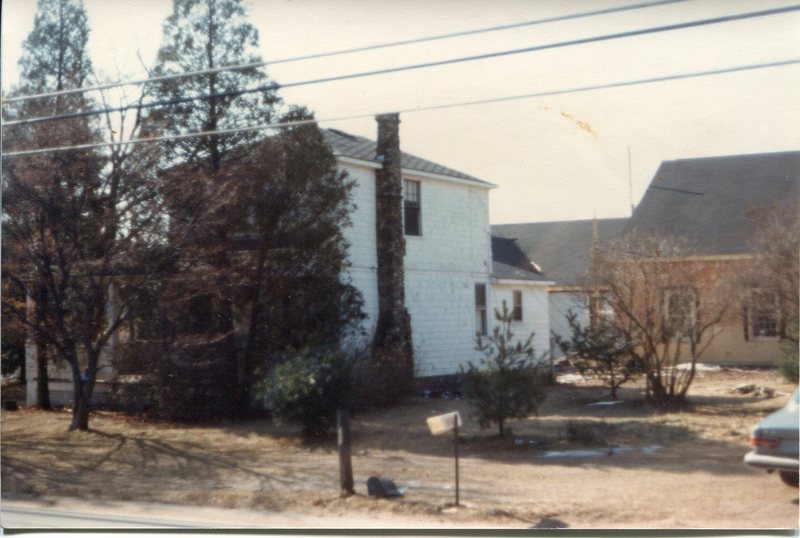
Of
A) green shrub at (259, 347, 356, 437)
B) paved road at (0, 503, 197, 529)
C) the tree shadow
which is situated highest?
green shrub at (259, 347, 356, 437)

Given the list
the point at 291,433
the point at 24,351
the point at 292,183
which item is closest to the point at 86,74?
the point at 292,183

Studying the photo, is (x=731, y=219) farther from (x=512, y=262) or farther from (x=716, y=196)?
(x=512, y=262)

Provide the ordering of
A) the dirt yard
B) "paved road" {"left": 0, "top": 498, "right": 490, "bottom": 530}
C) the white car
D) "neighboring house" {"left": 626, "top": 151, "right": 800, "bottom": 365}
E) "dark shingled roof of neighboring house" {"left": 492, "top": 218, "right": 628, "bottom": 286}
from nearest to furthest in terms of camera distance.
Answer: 1. the white car
2. the dirt yard
3. "paved road" {"left": 0, "top": 498, "right": 490, "bottom": 530}
4. "neighboring house" {"left": 626, "top": 151, "right": 800, "bottom": 365}
5. "dark shingled roof of neighboring house" {"left": 492, "top": 218, "right": 628, "bottom": 286}

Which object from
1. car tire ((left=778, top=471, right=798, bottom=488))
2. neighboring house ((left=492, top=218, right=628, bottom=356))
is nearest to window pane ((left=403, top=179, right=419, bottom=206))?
neighboring house ((left=492, top=218, right=628, bottom=356))

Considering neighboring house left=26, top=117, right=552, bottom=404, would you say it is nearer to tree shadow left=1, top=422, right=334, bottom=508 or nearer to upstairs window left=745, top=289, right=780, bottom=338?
tree shadow left=1, top=422, right=334, bottom=508

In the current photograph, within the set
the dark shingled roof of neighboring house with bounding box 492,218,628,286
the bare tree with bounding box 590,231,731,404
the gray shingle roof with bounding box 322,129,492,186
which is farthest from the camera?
the gray shingle roof with bounding box 322,129,492,186

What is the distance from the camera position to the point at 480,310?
1090 centimetres

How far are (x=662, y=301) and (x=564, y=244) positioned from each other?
1289 mm

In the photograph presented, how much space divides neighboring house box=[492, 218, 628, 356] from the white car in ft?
8.14

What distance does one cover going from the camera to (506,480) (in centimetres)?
897

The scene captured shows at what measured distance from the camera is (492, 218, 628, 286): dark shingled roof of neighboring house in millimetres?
9422

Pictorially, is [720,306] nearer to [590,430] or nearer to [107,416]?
[590,430]

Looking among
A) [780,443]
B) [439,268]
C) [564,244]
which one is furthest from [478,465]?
[439,268]

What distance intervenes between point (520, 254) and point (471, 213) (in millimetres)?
1235
